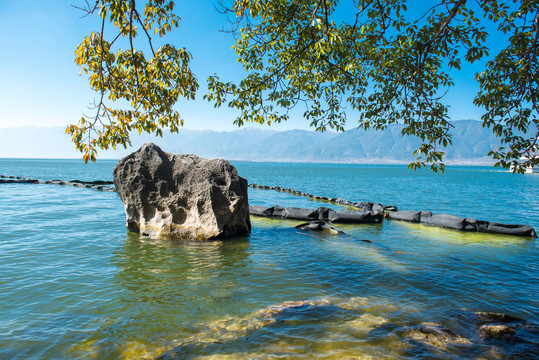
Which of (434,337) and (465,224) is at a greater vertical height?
(465,224)

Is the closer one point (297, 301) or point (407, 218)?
point (297, 301)

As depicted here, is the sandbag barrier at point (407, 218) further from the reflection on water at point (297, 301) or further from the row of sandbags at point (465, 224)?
the reflection on water at point (297, 301)

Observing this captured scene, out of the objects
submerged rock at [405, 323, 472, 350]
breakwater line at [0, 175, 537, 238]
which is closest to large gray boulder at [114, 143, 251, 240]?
breakwater line at [0, 175, 537, 238]

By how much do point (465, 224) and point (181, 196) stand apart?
14.0 meters

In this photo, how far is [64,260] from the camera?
994 centimetres

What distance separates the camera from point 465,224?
16.2m

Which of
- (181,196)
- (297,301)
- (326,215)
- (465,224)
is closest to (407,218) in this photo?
(465,224)

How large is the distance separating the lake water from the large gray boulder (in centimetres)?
75

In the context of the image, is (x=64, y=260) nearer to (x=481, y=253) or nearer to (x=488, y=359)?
(x=488, y=359)

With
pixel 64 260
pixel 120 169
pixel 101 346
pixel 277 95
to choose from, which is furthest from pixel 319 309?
pixel 120 169

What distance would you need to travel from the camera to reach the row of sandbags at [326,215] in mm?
17969

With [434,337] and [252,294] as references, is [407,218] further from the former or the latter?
[434,337]

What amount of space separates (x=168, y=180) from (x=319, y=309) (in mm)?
9254

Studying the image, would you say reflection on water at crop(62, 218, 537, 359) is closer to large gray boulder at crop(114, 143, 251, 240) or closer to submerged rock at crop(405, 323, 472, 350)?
submerged rock at crop(405, 323, 472, 350)
